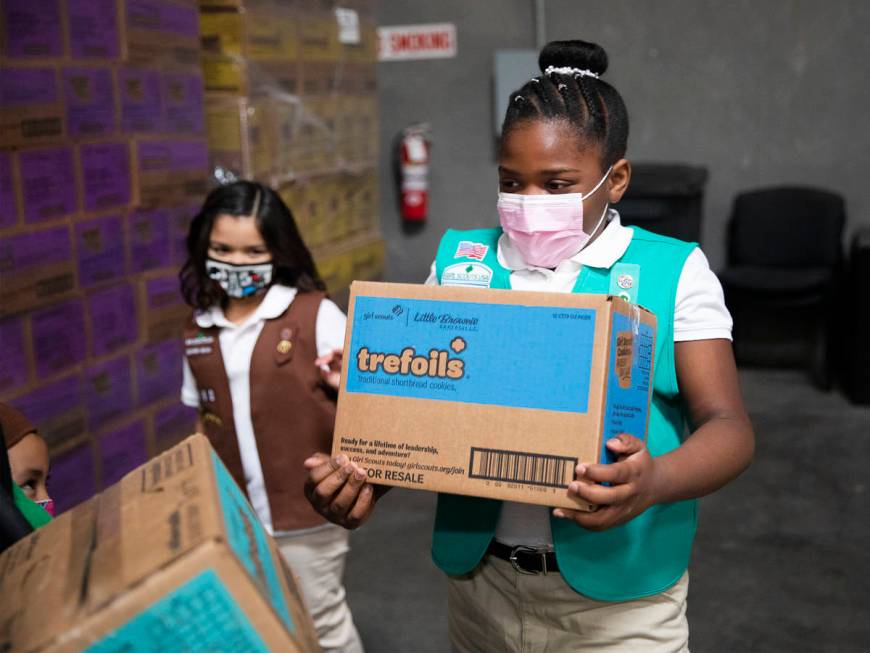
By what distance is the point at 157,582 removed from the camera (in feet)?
2.52

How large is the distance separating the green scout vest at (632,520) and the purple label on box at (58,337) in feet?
5.25

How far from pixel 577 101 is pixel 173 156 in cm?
216

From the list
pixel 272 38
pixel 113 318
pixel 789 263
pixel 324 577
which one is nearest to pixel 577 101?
pixel 324 577

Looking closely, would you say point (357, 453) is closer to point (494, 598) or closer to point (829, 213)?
point (494, 598)

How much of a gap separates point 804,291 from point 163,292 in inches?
124

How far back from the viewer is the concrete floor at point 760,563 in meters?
2.74

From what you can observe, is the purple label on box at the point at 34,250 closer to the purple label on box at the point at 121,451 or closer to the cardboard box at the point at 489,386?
the purple label on box at the point at 121,451

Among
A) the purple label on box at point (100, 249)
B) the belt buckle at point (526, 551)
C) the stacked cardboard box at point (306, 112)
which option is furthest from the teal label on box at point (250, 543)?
the stacked cardboard box at point (306, 112)

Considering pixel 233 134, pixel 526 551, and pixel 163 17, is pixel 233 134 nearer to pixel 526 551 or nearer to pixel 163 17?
pixel 163 17

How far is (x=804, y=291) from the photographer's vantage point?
476 centimetres

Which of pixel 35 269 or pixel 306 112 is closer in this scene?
pixel 35 269

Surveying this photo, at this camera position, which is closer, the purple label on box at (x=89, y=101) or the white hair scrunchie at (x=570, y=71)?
the white hair scrunchie at (x=570, y=71)

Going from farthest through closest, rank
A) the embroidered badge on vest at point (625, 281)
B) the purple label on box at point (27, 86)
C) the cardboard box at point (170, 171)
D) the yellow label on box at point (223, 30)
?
1. the yellow label on box at point (223, 30)
2. the cardboard box at point (170, 171)
3. the purple label on box at point (27, 86)
4. the embroidered badge on vest at point (625, 281)

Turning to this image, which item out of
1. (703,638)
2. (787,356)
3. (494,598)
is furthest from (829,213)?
(494,598)
